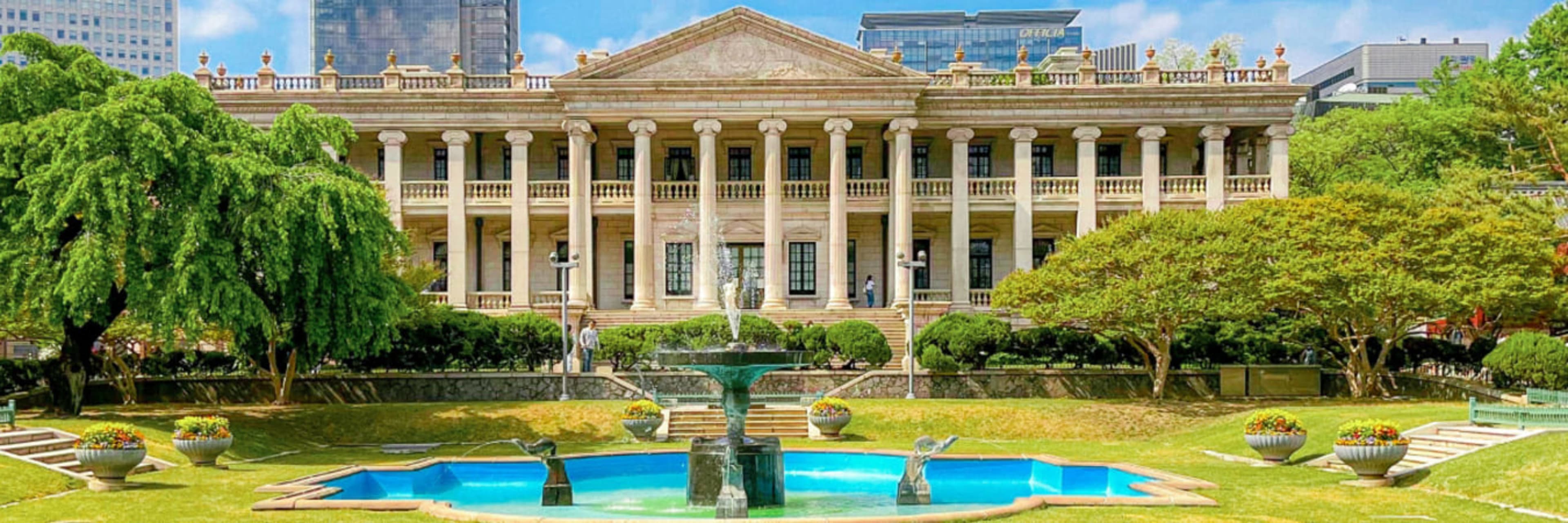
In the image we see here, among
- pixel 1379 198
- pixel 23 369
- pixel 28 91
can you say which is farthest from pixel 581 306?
pixel 1379 198

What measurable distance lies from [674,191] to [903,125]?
8.03 metres

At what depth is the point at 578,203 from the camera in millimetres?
47250

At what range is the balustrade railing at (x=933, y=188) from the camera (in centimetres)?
4850

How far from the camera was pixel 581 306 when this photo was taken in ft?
150

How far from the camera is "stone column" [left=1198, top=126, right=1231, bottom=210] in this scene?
1870 inches

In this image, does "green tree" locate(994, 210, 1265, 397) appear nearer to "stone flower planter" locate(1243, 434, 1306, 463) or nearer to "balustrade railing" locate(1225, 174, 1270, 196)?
"stone flower planter" locate(1243, 434, 1306, 463)

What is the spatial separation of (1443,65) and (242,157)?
49.9 m

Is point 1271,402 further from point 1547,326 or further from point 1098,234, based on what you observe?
point 1547,326

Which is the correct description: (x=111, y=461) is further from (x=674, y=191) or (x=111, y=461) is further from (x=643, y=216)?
(x=674, y=191)

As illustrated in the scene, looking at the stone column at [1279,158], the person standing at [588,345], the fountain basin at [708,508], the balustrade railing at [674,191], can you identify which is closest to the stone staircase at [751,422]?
the fountain basin at [708,508]

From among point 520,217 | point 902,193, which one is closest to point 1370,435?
point 902,193

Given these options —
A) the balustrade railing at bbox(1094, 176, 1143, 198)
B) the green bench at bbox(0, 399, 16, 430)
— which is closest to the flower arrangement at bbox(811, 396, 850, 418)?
the green bench at bbox(0, 399, 16, 430)

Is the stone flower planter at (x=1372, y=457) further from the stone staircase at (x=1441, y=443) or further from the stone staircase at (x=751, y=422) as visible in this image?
the stone staircase at (x=751, y=422)

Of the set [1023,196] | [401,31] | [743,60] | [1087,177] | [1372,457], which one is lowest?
[1372,457]
